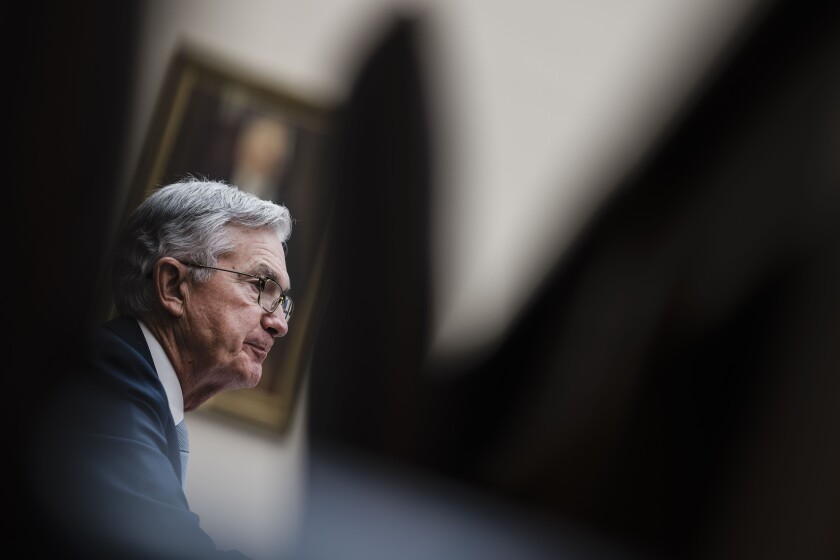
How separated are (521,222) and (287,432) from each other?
0.19 m

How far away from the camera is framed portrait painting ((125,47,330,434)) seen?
395 mm

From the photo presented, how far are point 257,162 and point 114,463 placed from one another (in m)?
0.16

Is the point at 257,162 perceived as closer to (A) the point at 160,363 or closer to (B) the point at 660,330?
(A) the point at 160,363

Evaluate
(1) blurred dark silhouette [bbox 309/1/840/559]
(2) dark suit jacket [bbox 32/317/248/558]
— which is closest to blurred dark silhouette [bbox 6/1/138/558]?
(2) dark suit jacket [bbox 32/317/248/558]

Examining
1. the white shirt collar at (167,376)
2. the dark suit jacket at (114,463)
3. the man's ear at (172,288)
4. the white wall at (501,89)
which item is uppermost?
the white wall at (501,89)

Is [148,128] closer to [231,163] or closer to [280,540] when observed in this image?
[231,163]

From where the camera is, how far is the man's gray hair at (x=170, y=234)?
0.37 metres

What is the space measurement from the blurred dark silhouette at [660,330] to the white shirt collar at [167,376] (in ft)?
0.28

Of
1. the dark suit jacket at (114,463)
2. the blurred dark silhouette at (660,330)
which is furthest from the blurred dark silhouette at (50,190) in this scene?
the blurred dark silhouette at (660,330)

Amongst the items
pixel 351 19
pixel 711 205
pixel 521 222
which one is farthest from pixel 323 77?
pixel 711 205

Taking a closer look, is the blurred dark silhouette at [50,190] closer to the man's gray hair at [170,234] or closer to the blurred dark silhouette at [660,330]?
the man's gray hair at [170,234]

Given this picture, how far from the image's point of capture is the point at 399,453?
0.44 metres

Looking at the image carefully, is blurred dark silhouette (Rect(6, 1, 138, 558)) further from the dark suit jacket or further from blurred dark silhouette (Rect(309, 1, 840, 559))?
blurred dark silhouette (Rect(309, 1, 840, 559))

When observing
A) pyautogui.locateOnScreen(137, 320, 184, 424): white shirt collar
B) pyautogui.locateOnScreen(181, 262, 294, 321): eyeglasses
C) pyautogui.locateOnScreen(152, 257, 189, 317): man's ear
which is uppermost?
pyautogui.locateOnScreen(181, 262, 294, 321): eyeglasses
